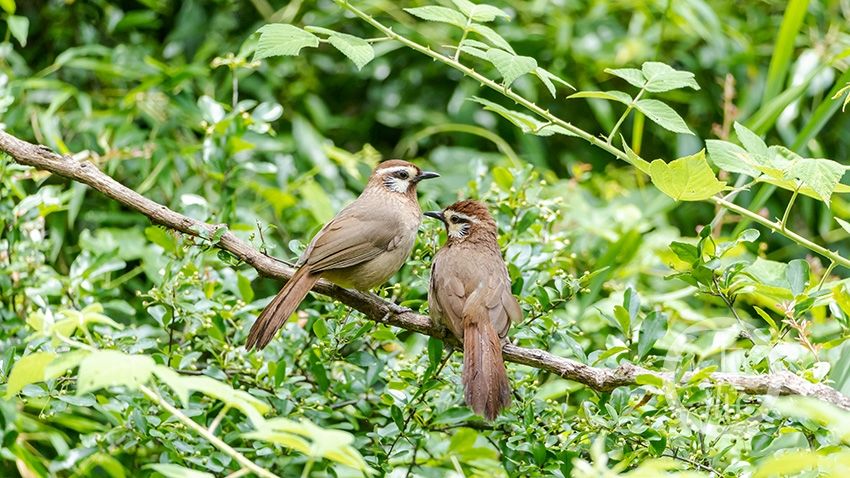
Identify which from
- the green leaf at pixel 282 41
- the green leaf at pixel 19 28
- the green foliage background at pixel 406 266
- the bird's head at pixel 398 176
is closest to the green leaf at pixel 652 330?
the green foliage background at pixel 406 266

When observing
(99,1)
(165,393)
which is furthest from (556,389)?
(99,1)

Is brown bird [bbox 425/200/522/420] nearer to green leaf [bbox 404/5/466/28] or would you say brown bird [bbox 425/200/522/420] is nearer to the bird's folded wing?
the bird's folded wing

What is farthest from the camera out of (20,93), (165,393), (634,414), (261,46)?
(20,93)

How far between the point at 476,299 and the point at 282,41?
1191mm

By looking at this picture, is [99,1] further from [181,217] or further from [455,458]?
[455,458]

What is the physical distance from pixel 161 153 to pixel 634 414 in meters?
2.96

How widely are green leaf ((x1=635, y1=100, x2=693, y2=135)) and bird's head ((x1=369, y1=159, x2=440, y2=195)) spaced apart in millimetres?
1723

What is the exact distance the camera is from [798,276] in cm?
315

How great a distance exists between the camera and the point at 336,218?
417 centimetres

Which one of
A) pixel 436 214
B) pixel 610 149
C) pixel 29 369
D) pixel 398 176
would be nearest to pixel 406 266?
pixel 436 214

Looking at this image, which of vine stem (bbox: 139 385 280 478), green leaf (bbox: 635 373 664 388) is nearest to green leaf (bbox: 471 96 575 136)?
green leaf (bbox: 635 373 664 388)

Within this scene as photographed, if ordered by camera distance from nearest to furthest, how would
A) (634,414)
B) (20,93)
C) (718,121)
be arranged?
(634,414)
(20,93)
(718,121)

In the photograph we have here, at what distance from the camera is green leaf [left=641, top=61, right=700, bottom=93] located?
2986mm

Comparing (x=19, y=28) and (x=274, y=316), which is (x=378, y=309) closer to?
(x=274, y=316)
